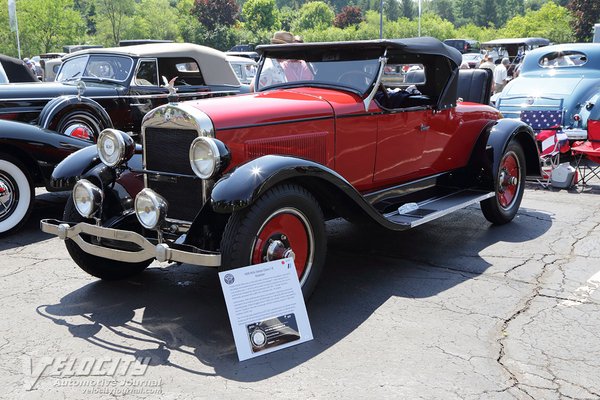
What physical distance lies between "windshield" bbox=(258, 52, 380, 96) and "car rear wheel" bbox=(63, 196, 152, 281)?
1.89 m

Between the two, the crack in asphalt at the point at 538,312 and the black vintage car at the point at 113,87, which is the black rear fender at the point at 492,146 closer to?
the crack in asphalt at the point at 538,312

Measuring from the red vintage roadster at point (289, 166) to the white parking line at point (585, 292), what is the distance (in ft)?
3.84

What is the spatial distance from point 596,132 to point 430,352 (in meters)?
5.51

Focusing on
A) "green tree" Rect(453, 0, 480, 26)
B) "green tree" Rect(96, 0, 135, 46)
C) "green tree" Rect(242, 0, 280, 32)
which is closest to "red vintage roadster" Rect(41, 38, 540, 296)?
"green tree" Rect(96, 0, 135, 46)

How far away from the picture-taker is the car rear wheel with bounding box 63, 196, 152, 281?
423 centimetres

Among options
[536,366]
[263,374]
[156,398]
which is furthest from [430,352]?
[156,398]

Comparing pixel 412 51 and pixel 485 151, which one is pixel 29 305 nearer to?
pixel 412 51

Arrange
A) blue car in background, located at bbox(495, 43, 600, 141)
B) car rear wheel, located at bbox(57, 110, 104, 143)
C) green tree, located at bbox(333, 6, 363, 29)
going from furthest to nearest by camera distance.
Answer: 1. green tree, located at bbox(333, 6, 363, 29)
2. blue car in background, located at bbox(495, 43, 600, 141)
3. car rear wheel, located at bbox(57, 110, 104, 143)

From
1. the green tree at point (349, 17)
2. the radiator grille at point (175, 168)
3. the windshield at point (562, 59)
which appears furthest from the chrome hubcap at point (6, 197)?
the green tree at point (349, 17)

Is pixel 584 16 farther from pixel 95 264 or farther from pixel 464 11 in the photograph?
pixel 464 11

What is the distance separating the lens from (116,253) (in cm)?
375

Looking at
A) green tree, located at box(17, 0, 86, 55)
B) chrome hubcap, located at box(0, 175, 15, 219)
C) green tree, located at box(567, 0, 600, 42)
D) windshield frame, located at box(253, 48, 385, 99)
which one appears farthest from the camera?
green tree, located at box(17, 0, 86, 55)

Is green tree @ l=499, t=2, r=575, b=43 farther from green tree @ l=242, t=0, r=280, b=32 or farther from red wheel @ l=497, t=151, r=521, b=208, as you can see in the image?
red wheel @ l=497, t=151, r=521, b=208

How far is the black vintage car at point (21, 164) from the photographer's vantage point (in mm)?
5777
